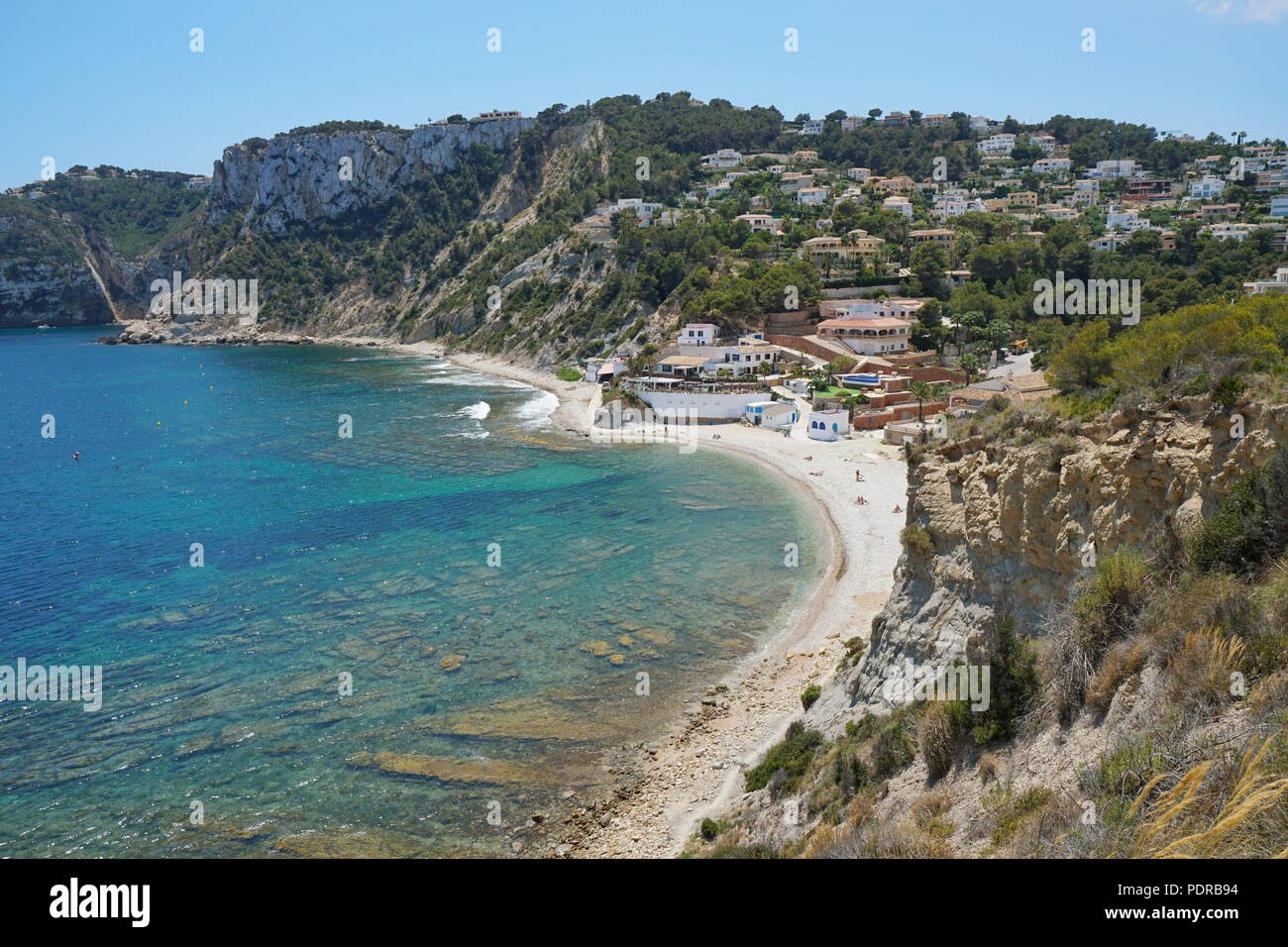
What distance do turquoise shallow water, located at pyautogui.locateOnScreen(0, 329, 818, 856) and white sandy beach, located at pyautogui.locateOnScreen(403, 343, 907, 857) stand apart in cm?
111

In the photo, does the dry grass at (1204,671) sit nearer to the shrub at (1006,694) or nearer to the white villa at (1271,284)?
the shrub at (1006,694)

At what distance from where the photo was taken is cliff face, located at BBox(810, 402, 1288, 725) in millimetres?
11578

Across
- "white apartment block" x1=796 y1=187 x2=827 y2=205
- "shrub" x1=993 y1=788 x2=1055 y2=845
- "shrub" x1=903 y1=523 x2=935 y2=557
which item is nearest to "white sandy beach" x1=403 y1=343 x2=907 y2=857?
"shrub" x1=903 y1=523 x2=935 y2=557

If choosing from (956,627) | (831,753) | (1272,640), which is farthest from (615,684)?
(1272,640)

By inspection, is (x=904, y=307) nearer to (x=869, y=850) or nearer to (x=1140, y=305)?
(x=1140, y=305)

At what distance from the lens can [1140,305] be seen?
56.9 m

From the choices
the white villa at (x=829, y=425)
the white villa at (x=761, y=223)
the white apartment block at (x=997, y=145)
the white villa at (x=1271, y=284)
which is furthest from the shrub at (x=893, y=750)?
the white apartment block at (x=997, y=145)

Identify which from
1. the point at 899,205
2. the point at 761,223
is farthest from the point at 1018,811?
the point at 899,205

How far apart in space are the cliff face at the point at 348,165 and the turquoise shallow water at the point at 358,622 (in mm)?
100395

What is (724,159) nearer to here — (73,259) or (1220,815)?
(73,259)

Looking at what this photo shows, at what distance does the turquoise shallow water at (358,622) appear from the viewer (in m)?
17.4

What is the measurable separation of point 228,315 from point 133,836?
136m

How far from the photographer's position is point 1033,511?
45.1ft

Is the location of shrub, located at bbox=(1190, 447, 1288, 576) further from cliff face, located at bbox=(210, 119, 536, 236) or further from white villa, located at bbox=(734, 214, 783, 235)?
cliff face, located at bbox=(210, 119, 536, 236)
